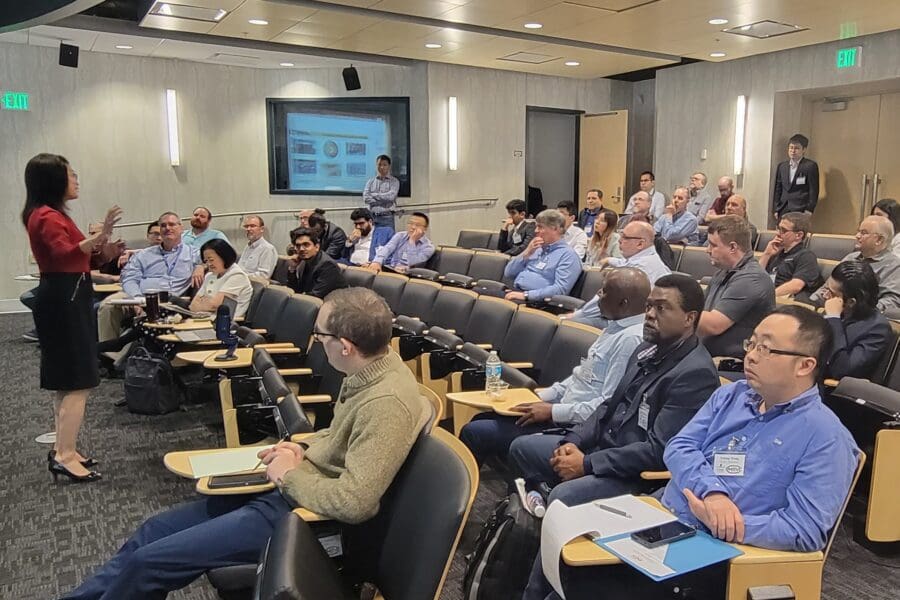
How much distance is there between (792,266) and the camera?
17.8ft

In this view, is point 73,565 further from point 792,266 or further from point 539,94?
point 539,94

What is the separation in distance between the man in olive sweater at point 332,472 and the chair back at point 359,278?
376 centimetres

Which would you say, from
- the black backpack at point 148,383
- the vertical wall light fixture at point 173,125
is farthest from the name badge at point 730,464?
the vertical wall light fixture at point 173,125

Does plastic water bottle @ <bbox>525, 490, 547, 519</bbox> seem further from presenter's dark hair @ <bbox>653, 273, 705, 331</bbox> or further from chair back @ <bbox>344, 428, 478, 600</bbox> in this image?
presenter's dark hair @ <bbox>653, 273, 705, 331</bbox>

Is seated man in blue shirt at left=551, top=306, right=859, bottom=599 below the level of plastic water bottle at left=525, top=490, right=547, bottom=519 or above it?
above

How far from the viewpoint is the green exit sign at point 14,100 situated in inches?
353

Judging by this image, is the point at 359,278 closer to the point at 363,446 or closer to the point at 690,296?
the point at 690,296

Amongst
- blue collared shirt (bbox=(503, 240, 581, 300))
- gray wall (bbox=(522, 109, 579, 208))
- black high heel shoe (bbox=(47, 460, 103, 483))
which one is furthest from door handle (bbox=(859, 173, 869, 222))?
black high heel shoe (bbox=(47, 460, 103, 483))

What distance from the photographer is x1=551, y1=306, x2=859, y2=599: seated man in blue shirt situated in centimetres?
185

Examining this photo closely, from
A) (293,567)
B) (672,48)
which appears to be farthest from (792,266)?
(293,567)

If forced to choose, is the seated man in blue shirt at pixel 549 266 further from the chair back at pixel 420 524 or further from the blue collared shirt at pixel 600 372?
the chair back at pixel 420 524

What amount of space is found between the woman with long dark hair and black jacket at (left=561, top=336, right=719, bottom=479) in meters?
2.60

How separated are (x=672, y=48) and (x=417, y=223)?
12.8 ft

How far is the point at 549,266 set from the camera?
5785mm
